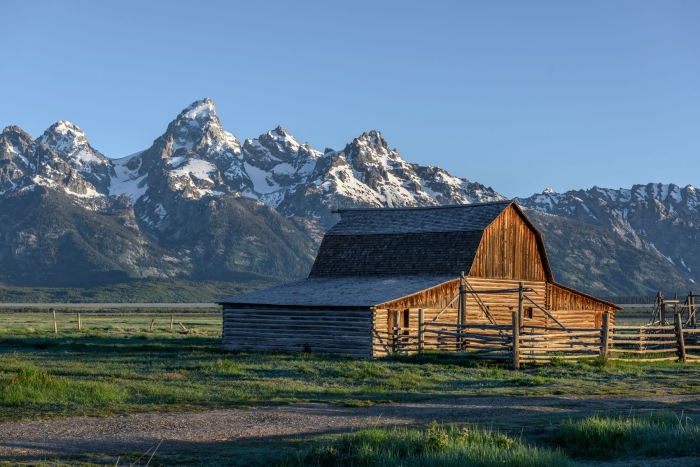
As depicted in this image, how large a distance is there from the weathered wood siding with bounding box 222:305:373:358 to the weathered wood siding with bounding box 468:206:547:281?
737 cm

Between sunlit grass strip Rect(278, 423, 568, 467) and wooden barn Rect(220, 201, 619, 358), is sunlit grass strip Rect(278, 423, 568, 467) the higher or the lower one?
the lower one

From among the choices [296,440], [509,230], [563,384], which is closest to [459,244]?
[509,230]

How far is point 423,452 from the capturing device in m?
13.4

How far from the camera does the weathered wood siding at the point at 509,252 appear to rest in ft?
137

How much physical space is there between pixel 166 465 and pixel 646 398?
13.0 meters

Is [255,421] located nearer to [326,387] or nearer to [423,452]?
[423,452]

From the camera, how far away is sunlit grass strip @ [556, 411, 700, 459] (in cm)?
1434

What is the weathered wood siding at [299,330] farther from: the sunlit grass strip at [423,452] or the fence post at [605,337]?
the sunlit grass strip at [423,452]

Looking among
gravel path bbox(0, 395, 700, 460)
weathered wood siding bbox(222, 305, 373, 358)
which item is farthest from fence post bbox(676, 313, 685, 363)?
gravel path bbox(0, 395, 700, 460)

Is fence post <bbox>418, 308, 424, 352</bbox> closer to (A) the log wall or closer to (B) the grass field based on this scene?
(A) the log wall

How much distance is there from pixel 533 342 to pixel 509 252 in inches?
424

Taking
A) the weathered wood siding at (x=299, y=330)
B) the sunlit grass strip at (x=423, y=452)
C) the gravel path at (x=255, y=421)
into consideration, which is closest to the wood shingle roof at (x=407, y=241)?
the weathered wood siding at (x=299, y=330)

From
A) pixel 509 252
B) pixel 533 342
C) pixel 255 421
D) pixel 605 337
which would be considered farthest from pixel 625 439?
pixel 509 252

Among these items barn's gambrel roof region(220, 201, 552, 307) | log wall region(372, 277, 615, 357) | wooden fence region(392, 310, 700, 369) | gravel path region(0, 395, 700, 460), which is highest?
barn's gambrel roof region(220, 201, 552, 307)
